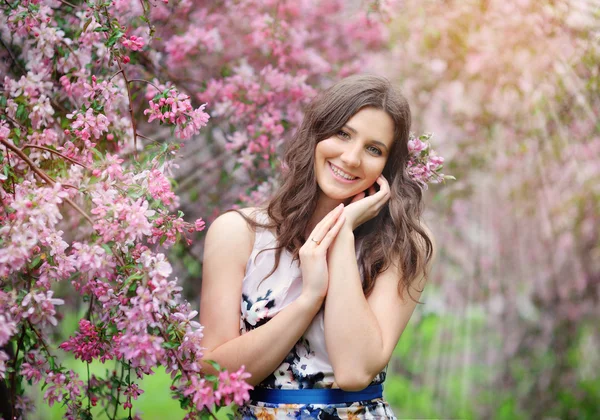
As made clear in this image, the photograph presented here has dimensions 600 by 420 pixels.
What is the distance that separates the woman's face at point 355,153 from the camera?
195cm

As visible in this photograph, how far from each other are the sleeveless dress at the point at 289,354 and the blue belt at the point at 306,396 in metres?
0.01

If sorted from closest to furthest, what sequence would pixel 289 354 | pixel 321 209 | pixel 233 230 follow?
pixel 289 354, pixel 233 230, pixel 321 209

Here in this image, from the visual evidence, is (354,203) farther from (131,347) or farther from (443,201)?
(443,201)

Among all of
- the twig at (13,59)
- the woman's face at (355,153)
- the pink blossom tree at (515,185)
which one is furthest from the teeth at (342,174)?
the pink blossom tree at (515,185)

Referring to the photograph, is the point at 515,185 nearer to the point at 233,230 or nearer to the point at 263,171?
the point at 263,171

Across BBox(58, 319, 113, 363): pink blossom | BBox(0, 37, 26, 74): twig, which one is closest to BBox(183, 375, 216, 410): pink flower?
BBox(58, 319, 113, 363): pink blossom

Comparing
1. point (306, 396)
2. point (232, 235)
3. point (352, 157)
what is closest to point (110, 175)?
point (232, 235)

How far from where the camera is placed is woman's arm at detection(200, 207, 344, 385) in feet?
5.72

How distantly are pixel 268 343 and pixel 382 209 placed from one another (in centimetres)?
63

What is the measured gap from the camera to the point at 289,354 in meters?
1.86

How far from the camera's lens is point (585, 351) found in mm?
5105

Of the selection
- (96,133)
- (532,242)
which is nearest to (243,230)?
(96,133)

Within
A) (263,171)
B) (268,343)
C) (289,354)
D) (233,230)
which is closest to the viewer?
(268,343)

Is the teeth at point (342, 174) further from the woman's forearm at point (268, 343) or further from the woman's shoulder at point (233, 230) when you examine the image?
the woman's forearm at point (268, 343)
